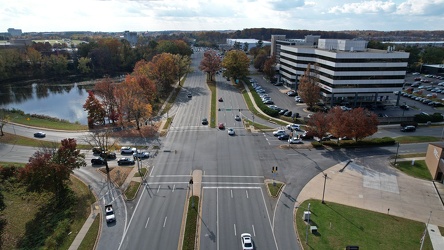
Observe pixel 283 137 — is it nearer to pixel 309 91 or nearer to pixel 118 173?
pixel 309 91

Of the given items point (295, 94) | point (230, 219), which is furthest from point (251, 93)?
point (230, 219)

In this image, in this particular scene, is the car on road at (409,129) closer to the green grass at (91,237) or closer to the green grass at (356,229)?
the green grass at (356,229)

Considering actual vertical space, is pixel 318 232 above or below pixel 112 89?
below

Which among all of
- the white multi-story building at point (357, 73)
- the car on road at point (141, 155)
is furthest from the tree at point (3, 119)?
the white multi-story building at point (357, 73)

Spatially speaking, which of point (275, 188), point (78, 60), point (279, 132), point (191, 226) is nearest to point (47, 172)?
point (191, 226)

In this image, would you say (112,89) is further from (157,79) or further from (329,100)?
(329,100)

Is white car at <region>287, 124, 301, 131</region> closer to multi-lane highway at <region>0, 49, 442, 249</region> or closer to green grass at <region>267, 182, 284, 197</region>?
multi-lane highway at <region>0, 49, 442, 249</region>
